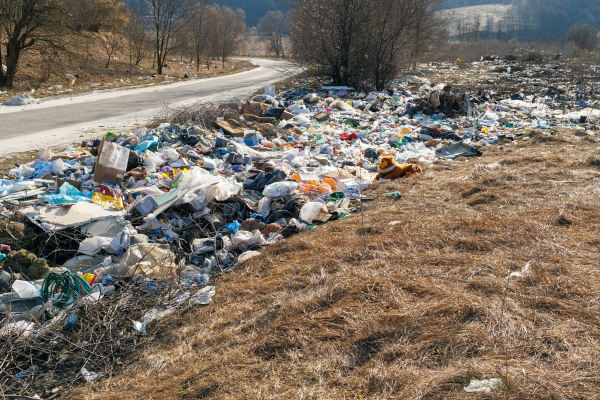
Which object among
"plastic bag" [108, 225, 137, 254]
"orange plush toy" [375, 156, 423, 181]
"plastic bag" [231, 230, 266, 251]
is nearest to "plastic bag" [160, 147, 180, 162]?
"plastic bag" [108, 225, 137, 254]

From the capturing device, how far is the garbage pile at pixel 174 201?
11.6ft

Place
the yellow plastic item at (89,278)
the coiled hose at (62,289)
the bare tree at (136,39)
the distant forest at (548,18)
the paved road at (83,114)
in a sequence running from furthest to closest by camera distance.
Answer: the distant forest at (548,18), the bare tree at (136,39), the paved road at (83,114), the yellow plastic item at (89,278), the coiled hose at (62,289)

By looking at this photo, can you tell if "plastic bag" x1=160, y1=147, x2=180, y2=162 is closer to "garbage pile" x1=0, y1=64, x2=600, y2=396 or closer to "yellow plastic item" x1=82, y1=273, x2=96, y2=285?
"garbage pile" x1=0, y1=64, x2=600, y2=396

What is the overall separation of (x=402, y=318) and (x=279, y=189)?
10.3ft

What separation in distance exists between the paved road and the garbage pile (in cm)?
127

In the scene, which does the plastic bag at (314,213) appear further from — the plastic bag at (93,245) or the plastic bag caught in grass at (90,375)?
the plastic bag caught in grass at (90,375)

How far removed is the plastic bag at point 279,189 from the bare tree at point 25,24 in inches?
497

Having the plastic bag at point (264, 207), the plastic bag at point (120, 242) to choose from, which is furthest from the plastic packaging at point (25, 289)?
the plastic bag at point (264, 207)

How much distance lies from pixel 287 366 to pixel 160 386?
74cm

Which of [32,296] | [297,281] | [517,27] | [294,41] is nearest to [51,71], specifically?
[294,41]

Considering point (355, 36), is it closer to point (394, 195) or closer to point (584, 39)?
point (394, 195)

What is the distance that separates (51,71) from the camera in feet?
52.1

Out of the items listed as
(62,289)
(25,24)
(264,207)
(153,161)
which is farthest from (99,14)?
(62,289)

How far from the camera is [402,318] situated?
2.52 m
